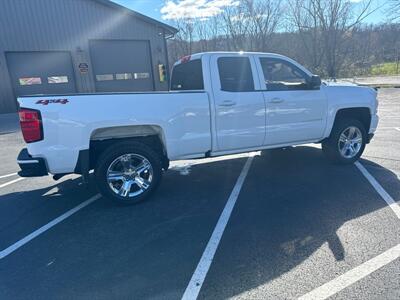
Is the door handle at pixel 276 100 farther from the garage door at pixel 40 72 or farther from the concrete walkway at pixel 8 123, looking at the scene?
the garage door at pixel 40 72

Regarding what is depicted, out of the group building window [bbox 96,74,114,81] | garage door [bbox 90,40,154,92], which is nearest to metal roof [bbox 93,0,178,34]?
garage door [bbox 90,40,154,92]

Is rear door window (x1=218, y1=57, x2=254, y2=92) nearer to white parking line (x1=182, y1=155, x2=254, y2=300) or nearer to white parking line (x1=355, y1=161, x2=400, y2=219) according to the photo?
white parking line (x1=182, y1=155, x2=254, y2=300)

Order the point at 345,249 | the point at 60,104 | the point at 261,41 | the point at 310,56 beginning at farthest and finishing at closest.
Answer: the point at 261,41
the point at 310,56
the point at 60,104
the point at 345,249

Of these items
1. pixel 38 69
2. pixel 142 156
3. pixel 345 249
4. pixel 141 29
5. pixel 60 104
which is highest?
pixel 141 29

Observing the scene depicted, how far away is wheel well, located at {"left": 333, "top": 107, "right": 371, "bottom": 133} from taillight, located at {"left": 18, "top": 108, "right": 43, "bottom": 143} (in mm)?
4940

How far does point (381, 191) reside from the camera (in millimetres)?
4441

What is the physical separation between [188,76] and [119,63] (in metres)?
13.8

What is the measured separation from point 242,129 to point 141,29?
15666mm

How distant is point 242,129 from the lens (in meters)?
4.82

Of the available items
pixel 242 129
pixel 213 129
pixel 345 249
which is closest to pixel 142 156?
pixel 213 129

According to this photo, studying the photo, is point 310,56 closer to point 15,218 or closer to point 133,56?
point 133,56

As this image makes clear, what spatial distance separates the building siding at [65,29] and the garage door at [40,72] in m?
0.29

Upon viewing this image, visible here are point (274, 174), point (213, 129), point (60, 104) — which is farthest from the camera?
point (274, 174)

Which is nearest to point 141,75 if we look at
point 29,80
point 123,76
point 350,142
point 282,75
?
point 123,76
